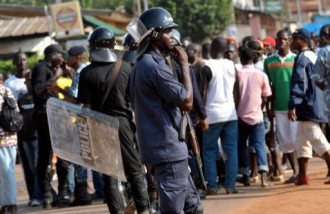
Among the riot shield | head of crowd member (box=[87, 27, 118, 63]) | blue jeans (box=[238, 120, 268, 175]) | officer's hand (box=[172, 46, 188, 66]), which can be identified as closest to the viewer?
officer's hand (box=[172, 46, 188, 66])

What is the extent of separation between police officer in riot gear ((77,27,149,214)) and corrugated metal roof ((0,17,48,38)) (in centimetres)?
2341

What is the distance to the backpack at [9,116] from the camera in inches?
484

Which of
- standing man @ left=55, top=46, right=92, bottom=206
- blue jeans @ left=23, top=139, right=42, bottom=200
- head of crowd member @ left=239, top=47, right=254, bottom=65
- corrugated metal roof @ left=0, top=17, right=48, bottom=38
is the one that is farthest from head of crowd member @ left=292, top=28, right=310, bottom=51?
corrugated metal roof @ left=0, top=17, right=48, bottom=38

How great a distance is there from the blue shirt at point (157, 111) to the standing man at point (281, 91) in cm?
590

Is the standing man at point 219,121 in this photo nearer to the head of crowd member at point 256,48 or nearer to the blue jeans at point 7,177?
the head of crowd member at point 256,48

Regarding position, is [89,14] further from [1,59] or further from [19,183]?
[19,183]

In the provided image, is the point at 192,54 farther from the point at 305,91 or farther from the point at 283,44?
the point at 305,91

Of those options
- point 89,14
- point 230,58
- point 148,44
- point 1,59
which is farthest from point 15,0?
point 148,44

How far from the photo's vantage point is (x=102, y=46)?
10.9 m

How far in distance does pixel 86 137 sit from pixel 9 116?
7.25ft

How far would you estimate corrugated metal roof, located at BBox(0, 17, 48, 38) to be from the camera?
112ft

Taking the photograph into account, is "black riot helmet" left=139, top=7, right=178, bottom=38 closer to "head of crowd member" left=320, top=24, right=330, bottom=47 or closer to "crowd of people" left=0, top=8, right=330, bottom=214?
"crowd of people" left=0, top=8, right=330, bottom=214

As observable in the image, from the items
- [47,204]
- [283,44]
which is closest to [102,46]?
[47,204]

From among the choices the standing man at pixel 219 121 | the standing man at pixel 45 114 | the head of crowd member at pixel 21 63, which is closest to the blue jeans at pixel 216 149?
the standing man at pixel 219 121
